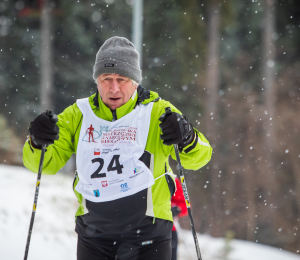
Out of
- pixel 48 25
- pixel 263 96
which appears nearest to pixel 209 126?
pixel 263 96

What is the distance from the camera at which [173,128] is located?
207 centimetres

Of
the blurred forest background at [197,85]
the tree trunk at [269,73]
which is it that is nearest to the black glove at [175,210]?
the blurred forest background at [197,85]

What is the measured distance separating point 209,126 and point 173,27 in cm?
498

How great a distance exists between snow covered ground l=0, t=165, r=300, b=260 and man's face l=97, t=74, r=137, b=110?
2920mm

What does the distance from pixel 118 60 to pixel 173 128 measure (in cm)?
63

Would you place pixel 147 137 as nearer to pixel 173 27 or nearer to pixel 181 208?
pixel 181 208

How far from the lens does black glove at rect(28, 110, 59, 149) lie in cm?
209

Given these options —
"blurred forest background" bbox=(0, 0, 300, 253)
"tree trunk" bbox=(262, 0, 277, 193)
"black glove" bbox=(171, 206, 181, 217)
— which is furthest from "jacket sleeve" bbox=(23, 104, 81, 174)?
"tree trunk" bbox=(262, 0, 277, 193)

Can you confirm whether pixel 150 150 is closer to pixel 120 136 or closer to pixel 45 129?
pixel 120 136

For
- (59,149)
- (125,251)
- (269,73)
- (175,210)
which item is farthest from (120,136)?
(269,73)

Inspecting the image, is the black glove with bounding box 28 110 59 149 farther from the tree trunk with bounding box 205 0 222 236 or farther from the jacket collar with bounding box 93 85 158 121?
the tree trunk with bounding box 205 0 222 236

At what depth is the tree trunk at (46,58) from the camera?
51.1ft

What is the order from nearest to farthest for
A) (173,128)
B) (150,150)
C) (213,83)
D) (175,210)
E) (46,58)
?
1. (173,128)
2. (150,150)
3. (175,210)
4. (46,58)
5. (213,83)

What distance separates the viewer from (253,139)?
1645cm
